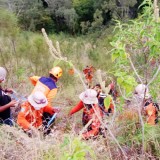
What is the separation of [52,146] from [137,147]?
80cm

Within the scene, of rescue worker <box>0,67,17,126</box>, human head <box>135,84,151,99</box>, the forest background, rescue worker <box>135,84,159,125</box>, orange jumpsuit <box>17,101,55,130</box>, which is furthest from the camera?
rescue worker <box>0,67,17,126</box>

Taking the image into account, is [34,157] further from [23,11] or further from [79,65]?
[23,11]

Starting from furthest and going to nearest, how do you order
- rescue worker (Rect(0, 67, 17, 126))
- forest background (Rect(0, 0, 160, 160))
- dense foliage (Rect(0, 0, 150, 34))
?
dense foliage (Rect(0, 0, 150, 34)), rescue worker (Rect(0, 67, 17, 126)), forest background (Rect(0, 0, 160, 160))

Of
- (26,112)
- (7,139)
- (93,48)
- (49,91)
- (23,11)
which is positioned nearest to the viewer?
(7,139)

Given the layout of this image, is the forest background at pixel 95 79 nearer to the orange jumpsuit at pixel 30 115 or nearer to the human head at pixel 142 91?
the human head at pixel 142 91

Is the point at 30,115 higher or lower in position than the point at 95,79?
higher

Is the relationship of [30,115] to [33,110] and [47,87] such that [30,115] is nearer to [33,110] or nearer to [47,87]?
[33,110]

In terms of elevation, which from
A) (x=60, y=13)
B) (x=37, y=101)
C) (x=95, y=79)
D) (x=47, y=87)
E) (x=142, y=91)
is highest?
(x=142, y=91)

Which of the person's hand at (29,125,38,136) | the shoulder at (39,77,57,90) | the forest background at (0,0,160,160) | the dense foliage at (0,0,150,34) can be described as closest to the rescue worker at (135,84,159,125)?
the forest background at (0,0,160,160)

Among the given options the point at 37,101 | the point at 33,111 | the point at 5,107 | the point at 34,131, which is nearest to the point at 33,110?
the point at 33,111

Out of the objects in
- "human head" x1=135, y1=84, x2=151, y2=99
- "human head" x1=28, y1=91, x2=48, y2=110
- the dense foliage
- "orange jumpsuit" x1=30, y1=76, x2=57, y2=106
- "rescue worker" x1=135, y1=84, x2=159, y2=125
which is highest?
"human head" x1=135, y1=84, x2=151, y2=99

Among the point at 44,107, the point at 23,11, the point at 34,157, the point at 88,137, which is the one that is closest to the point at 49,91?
the point at 44,107

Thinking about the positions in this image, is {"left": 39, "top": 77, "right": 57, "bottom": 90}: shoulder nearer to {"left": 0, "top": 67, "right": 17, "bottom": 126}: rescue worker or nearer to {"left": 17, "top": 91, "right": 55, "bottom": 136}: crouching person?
{"left": 0, "top": 67, "right": 17, "bottom": 126}: rescue worker

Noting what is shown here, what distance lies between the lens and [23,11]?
22.7 meters
